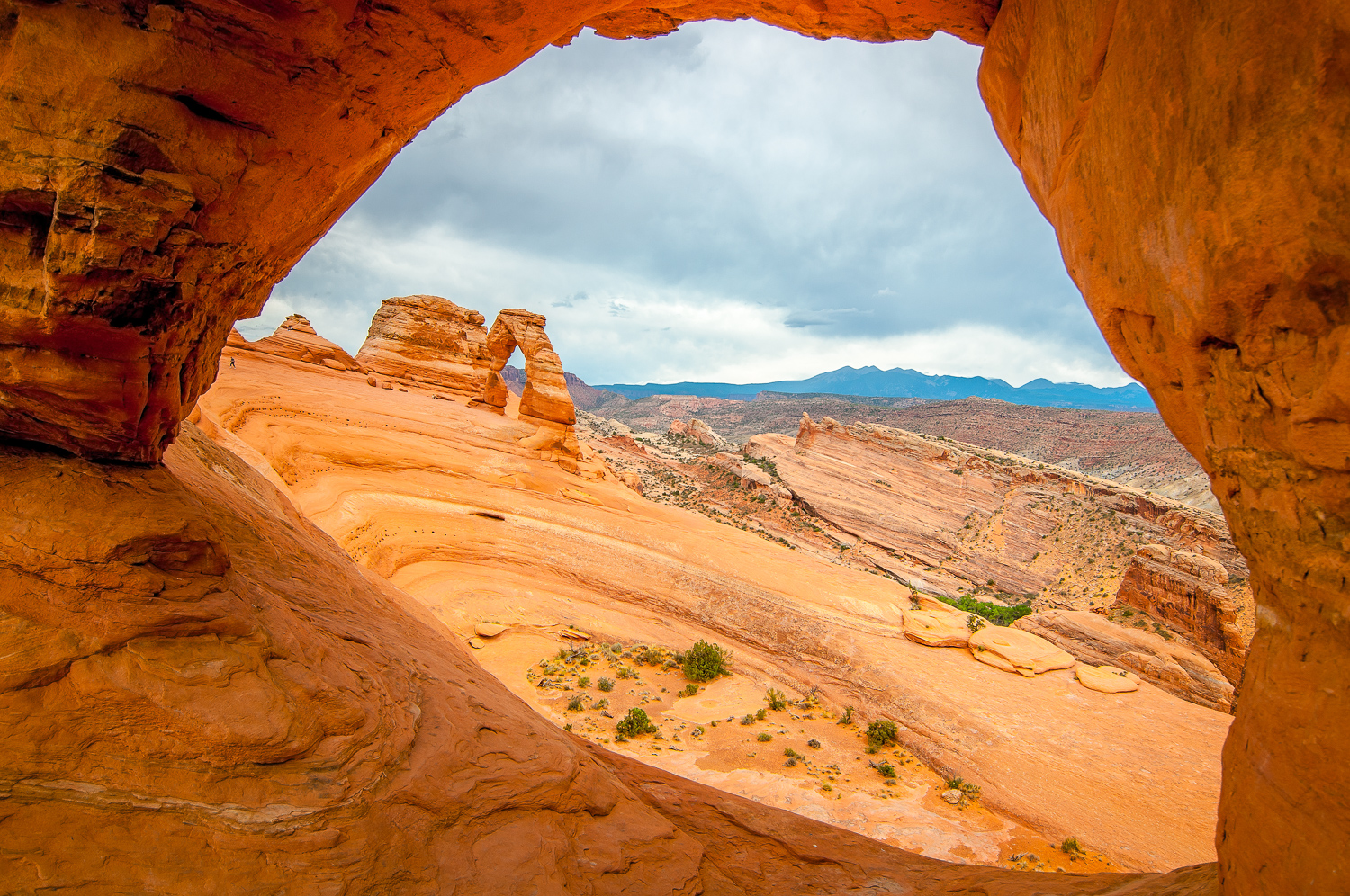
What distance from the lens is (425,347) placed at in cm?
3181

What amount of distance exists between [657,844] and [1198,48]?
633 centimetres

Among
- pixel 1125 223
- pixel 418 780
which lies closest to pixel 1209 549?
pixel 1125 223

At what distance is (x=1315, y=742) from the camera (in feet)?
8.02

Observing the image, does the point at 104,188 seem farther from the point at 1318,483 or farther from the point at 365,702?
the point at 1318,483

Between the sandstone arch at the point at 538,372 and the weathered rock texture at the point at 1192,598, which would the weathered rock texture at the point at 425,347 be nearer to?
the sandstone arch at the point at 538,372

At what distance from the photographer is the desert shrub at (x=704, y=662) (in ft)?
44.1

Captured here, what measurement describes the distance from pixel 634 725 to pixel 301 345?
83.5 feet

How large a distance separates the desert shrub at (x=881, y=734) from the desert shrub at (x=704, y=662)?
11.7ft

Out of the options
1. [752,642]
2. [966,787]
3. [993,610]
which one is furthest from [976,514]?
[966,787]

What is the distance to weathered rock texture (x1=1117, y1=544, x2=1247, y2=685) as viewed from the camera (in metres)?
18.5

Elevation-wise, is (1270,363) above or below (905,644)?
above

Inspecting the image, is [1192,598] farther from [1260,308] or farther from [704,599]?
[1260,308]

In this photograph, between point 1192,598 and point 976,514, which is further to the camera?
point 976,514

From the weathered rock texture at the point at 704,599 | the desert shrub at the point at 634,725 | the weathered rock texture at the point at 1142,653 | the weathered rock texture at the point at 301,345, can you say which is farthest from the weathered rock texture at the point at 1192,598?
the weathered rock texture at the point at 301,345
